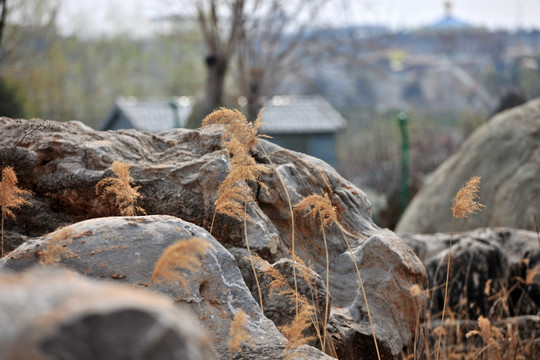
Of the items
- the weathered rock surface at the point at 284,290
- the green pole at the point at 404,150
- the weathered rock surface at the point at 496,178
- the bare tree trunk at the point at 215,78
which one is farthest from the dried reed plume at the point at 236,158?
the bare tree trunk at the point at 215,78

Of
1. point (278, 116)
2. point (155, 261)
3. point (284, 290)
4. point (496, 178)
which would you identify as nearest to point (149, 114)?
point (278, 116)

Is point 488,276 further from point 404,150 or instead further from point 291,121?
point 291,121

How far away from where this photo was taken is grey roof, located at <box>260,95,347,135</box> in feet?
49.1

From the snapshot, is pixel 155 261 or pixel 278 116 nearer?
pixel 155 261

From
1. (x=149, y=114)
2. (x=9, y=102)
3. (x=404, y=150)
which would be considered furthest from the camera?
(x=149, y=114)

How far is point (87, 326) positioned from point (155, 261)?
118 centimetres

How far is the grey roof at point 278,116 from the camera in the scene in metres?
15.0

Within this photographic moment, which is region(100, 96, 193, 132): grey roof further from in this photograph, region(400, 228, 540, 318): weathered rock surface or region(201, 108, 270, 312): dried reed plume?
region(201, 108, 270, 312): dried reed plume

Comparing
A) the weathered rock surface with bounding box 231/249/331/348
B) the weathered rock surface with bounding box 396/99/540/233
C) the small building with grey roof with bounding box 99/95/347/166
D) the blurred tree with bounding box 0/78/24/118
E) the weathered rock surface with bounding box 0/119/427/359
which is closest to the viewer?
the weathered rock surface with bounding box 231/249/331/348

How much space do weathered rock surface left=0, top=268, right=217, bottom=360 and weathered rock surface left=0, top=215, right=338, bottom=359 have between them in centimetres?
106

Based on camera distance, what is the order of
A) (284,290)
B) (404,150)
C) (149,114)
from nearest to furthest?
1. (284,290)
2. (404,150)
3. (149,114)

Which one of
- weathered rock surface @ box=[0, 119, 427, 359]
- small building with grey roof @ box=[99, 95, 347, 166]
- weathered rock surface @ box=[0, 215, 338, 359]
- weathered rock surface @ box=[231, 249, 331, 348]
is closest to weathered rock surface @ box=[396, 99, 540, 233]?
weathered rock surface @ box=[0, 119, 427, 359]

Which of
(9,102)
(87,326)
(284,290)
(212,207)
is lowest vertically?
(284,290)

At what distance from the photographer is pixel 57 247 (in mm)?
2002
